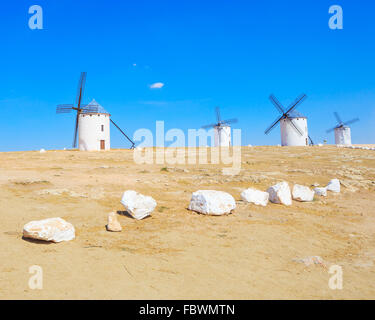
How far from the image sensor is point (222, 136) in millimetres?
56344

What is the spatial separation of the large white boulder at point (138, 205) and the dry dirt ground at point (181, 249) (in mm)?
212

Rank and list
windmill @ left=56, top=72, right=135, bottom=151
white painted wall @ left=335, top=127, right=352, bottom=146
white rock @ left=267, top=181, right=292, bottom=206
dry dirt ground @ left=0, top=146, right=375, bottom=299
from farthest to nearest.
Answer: white painted wall @ left=335, top=127, right=352, bottom=146 → windmill @ left=56, top=72, right=135, bottom=151 → white rock @ left=267, top=181, right=292, bottom=206 → dry dirt ground @ left=0, top=146, right=375, bottom=299

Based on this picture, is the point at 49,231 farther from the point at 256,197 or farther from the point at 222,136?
the point at 222,136

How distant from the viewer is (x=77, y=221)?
645 centimetres

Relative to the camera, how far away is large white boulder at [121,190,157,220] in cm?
688

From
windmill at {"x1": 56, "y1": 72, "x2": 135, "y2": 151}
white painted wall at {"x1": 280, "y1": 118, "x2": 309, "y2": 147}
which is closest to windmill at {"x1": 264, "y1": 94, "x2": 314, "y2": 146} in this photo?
white painted wall at {"x1": 280, "y1": 118, "x2": 309, "y2": 147}

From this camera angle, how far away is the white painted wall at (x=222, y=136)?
56.1 metres

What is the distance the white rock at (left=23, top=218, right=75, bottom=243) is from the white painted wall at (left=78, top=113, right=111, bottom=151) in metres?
31.1

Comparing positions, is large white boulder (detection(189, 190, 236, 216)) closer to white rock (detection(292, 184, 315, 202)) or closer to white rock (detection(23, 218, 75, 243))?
white rock (detection(292, 184, 315, 202))

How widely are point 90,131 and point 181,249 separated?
107 feet

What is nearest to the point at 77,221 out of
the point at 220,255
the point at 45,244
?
the point at 45,244

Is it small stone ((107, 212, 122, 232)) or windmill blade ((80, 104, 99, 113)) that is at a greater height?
windmill blade ((80, 104, 99, 113))

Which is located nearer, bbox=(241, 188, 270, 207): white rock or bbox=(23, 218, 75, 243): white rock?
bbox=(23, 218, 75, 243): white rock
